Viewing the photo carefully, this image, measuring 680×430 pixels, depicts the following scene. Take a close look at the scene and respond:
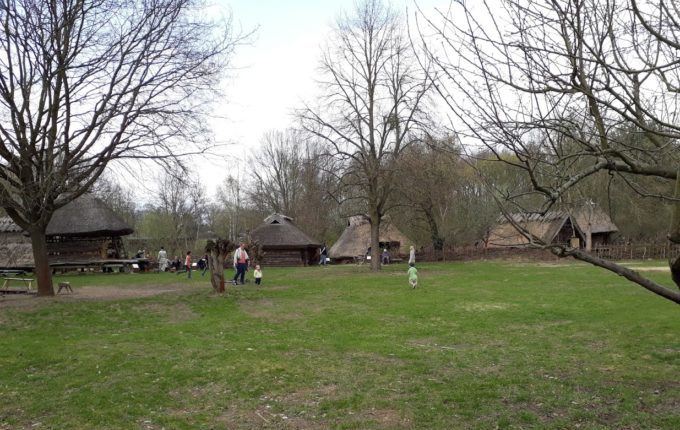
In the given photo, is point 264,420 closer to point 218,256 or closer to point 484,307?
point 484,307

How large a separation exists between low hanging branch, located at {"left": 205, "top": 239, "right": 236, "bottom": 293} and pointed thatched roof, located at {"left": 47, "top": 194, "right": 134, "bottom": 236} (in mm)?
20021

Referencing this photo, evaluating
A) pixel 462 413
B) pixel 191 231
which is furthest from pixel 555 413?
pixel 191 231

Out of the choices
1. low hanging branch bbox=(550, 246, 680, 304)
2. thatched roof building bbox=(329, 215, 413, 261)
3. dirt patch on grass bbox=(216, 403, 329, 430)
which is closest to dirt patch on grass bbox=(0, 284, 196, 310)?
dirt patch on grass bbox=(216, 403, 329, 430)

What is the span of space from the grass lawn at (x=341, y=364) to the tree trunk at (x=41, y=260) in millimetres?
1206

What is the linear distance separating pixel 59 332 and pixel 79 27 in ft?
28.9

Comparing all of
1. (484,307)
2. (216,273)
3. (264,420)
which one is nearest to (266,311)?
(216,273)

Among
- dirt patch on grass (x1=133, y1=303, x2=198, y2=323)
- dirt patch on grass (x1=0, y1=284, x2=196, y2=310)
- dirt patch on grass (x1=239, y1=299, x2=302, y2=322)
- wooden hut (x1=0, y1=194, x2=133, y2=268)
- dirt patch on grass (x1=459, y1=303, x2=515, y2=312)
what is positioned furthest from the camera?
wooden hut (x1=0, y1=194, x2=133, y2=268)

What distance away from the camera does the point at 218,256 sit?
57.3 ft

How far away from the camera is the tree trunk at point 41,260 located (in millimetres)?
16188

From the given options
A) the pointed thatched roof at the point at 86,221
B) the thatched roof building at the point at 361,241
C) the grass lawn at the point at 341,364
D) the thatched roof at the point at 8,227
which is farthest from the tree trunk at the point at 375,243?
the thatched roof at the point at 8,227

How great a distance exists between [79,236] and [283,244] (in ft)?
45.1

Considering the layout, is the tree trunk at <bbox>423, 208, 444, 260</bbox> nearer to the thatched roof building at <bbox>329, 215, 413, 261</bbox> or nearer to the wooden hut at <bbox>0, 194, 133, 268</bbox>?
the thatched roof building at <bbox>329, 215, 413, 261</bbox>

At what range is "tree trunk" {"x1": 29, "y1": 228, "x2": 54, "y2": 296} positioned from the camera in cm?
1619

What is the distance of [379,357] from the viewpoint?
887cm
